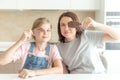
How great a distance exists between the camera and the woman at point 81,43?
1635 mm

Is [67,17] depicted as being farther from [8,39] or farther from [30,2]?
[8,39]

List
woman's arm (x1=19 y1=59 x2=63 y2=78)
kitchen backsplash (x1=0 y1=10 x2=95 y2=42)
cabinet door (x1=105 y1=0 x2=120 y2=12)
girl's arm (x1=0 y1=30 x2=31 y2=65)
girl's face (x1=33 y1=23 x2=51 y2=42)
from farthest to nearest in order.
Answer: kitchen backsplash (x1=0 y1=10 x2=95 y2=42) → cabinet door (x1=105 y1=0 x2=120 y2=12) → girl's face (x1=33 y1=23 x2=51 y2=42) → girl's arm (x1=0 y1=30 x2=31 y2=65) → woman's arm (x1=19 y1=59 x2=63 y2=78)

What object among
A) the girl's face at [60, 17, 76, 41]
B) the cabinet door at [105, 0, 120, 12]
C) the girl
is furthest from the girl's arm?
the cabinet door at [105, 0, 120, 12]

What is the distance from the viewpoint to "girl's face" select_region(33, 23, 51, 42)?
5.26 ft

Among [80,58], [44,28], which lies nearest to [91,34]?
[80,58]

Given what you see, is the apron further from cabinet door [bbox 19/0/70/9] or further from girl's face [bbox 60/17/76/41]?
cabinet door [bbox 19/0/70/9]

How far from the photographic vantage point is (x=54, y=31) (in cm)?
358

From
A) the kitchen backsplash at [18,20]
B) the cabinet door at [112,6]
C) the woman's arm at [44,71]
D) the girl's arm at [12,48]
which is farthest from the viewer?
the kitchen backsplash at [18,20]

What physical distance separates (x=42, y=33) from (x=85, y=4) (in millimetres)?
1732

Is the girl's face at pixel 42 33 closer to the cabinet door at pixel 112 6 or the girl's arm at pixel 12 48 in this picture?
the girl's arm at pixel 12 48

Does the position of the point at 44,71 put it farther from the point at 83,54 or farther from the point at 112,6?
the point at 112,6

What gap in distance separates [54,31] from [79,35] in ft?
6.10

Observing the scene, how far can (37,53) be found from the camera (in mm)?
1579

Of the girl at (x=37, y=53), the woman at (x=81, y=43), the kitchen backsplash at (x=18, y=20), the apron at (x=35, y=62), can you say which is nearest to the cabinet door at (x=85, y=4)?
the kitchen backsplash at (x=18, y=20)
